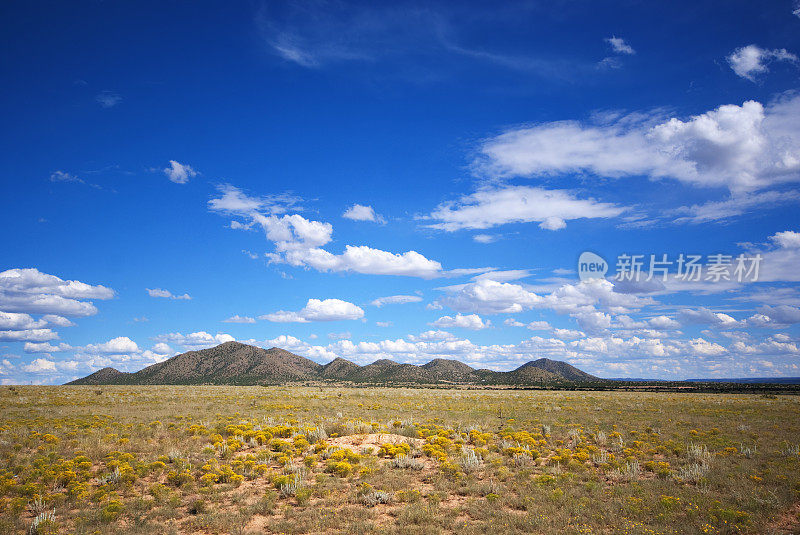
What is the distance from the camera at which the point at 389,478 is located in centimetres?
1246

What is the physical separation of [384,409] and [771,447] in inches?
816

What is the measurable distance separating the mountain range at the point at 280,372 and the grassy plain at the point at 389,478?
102m

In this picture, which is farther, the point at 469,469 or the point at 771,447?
the point at 771,447

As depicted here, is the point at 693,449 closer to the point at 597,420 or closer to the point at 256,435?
the point at 597,420

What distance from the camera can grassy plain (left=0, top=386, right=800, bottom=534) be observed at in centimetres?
950

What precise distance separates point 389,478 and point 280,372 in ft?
434

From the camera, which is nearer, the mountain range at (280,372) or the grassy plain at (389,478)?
the grassy plain at (389,478)

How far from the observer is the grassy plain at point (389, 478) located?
31.2 feet

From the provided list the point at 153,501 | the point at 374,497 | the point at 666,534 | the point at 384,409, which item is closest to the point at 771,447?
the point at 666,534

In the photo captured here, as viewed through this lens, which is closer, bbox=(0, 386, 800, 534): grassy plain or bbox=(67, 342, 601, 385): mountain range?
bbox=(0, 386, 800, 534): grassy plain

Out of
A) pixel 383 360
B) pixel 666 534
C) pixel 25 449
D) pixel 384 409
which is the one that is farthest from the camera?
pixel 383 360

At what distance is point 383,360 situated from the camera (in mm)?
175625

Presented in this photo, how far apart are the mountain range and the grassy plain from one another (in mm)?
102489

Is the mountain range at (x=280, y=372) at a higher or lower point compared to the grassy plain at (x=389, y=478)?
lower
